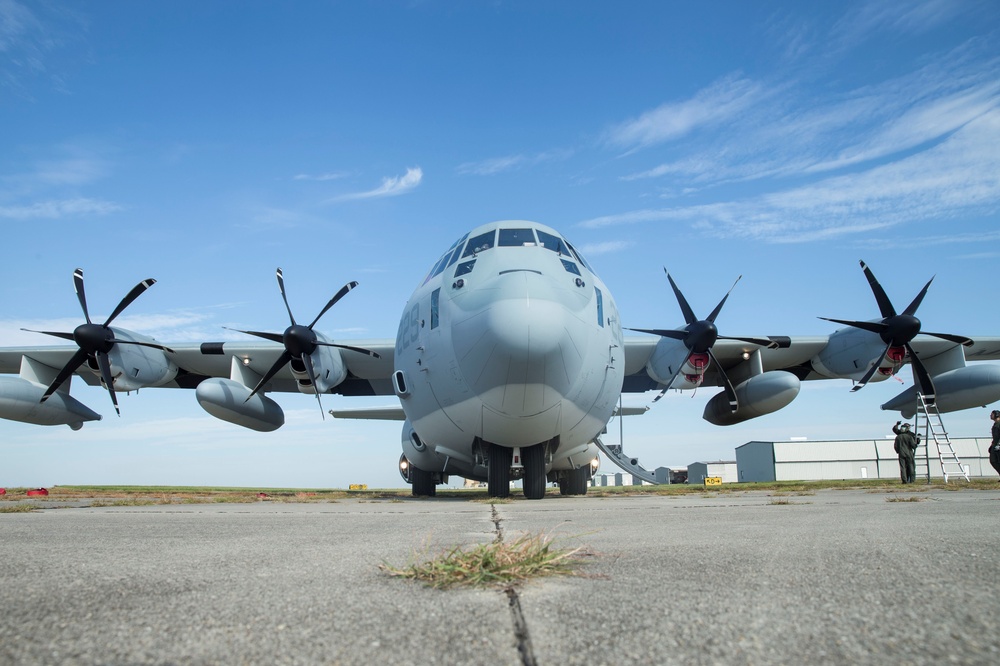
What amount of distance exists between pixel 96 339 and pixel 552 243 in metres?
11.6

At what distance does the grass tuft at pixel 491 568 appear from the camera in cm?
237

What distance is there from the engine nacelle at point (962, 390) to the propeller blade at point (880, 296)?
2703 millimetres

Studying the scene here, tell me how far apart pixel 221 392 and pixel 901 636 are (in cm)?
1596

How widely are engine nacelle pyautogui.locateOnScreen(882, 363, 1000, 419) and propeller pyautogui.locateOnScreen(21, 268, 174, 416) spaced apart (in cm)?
2046

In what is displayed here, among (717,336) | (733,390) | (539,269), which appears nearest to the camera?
(539,269)

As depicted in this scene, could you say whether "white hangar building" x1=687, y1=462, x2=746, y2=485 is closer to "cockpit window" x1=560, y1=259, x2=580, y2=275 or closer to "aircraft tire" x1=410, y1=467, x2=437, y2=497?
"aircraft tire" x1=410, y1=467, x2=437, y2=497

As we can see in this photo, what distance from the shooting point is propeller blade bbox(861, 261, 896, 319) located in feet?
52.9

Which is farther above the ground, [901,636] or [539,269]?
[539,269]

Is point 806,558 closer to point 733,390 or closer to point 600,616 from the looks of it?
point 600,616

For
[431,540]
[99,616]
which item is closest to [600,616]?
[99,616]

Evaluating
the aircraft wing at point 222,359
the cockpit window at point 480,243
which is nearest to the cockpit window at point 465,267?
the cockpit window at point 480,243

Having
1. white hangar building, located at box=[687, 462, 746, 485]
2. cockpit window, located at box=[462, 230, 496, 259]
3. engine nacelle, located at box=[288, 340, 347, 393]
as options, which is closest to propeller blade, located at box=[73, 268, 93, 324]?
engine nacelle, located at box=[288, 340, 347, 393]

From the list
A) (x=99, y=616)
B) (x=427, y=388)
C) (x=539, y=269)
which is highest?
(x=539, y=269)

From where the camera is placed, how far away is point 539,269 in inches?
407
